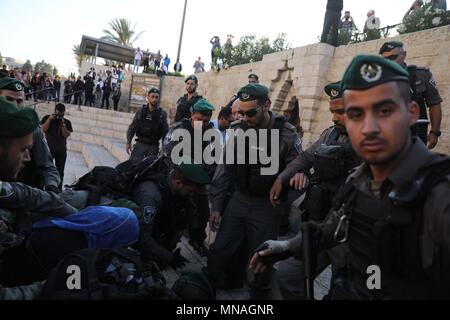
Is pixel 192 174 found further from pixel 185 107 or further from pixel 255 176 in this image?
pixel 185 107

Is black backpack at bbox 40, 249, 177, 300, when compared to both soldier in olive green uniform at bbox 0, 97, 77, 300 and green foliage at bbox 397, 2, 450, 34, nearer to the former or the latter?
soldier in olive green uniform at bbox 0, 97, 77, 300

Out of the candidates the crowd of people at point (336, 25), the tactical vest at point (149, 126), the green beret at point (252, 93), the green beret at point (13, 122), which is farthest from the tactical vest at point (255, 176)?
the crowd of people at point (336, 25)

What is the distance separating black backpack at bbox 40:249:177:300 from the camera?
1604 mm

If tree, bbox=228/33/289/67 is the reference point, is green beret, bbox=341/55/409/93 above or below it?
below

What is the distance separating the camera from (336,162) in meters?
2.09

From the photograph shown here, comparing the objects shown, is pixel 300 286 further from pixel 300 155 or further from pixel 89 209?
pixel 89 209

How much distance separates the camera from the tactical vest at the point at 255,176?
104 inches

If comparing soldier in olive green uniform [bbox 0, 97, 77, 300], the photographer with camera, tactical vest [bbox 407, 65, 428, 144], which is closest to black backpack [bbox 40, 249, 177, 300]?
soldier in olive green uniform [bbox 0, 97, 77, 300]

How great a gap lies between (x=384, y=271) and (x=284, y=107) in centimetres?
817

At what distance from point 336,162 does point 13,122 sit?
1.82m

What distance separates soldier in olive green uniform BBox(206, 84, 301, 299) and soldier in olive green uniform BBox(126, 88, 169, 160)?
8.46 ft

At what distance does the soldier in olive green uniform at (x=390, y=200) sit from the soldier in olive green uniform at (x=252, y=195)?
1197 mm

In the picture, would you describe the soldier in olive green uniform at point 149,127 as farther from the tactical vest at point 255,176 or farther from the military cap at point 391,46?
the military cap at point 391,46
